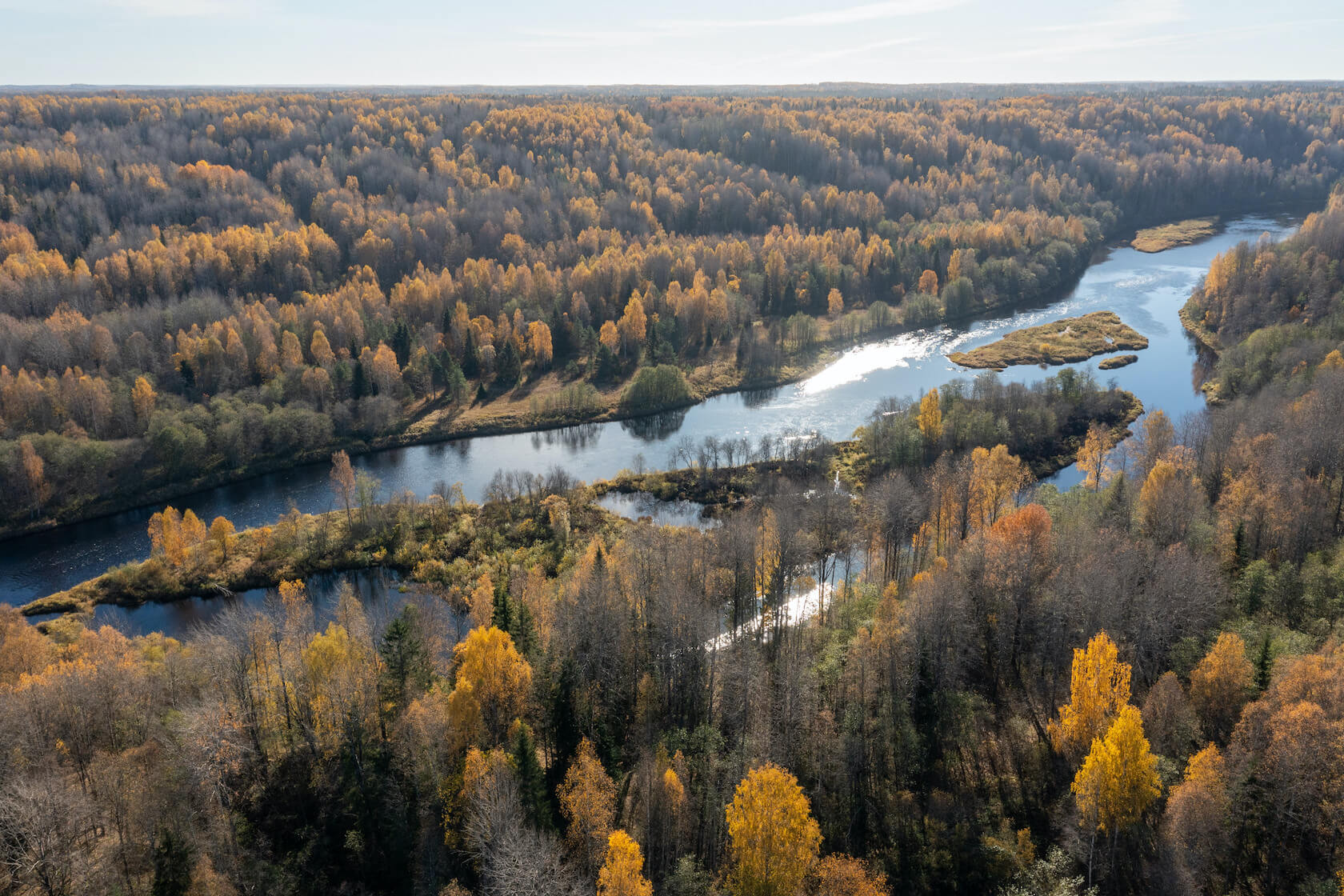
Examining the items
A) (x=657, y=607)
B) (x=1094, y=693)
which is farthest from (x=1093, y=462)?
(x=657, y=607)

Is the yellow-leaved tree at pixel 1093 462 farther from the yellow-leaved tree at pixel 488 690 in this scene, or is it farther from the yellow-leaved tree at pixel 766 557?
the yellow-leaved tree at pixel 488 690

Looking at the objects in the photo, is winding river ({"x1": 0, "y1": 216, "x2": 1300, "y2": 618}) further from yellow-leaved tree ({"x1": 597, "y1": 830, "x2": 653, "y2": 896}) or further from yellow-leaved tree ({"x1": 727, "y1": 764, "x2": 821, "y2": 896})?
yellow-leaved tree ({"x1": 727, "y1": 764, "x2": 821, "y2": 896})

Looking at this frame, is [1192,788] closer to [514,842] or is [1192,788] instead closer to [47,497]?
[514,842]

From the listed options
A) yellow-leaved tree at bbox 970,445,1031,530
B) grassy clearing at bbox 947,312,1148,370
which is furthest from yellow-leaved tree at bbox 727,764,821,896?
grassy clearing at bbox 947,312,1148,370

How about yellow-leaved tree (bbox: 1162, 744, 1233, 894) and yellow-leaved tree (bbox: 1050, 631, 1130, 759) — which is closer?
yellow-leaved tree (bbox: 1162, 744, 1233, 894)

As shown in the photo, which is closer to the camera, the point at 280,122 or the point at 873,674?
the point at 873,674

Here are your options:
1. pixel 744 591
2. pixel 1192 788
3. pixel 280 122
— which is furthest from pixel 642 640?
pixel 280 122
